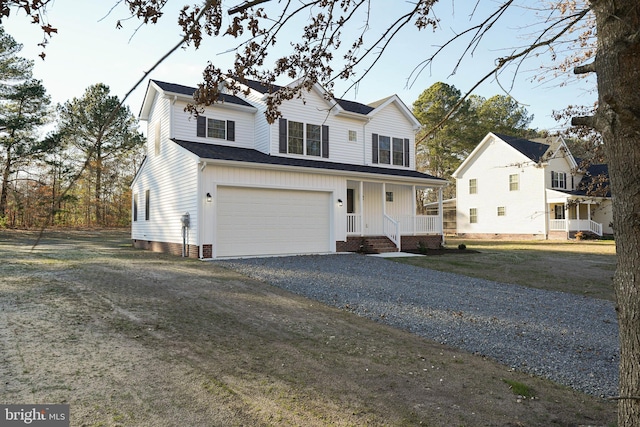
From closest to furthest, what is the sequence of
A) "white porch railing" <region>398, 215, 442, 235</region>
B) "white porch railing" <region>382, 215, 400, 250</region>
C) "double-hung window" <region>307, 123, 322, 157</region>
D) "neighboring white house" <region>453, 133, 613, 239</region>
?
"double-hung window" <region>307, 123, 322, 157</region>, "white porch railing" <region>382, 215, 400, 250</region>, "white porch railing" <region>398, 215, 442, 235</region>, "neighboring white house" <region>453, 133, 613, 239</region>

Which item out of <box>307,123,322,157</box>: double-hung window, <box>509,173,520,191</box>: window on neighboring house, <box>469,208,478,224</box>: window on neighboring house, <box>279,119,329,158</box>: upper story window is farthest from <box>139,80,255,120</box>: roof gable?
<box>469,208,478,224</box>: window on neighboring house

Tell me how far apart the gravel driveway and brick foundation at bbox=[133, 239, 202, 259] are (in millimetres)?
1767

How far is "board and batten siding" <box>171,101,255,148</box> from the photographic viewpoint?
1478 cm

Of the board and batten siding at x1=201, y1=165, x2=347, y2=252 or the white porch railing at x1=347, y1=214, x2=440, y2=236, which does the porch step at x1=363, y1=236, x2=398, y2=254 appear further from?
the board and batten siding at x1=201, y1=165, x2=347, y2=252

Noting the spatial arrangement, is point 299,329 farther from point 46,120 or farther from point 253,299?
point 46,120

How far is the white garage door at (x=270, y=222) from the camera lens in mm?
13047

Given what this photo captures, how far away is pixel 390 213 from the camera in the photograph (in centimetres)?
1869

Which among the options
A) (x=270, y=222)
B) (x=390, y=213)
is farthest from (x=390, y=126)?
(x=270, y=222)

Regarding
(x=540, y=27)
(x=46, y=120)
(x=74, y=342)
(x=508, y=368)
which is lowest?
(x=508, y=368)

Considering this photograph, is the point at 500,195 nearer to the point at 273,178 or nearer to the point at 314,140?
the point at 314,140

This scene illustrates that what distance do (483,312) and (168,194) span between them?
1224cm

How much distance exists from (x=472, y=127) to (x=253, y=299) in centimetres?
3618

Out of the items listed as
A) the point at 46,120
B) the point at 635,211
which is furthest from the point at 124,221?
the point at 635,211

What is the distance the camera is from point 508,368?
4.40 m
